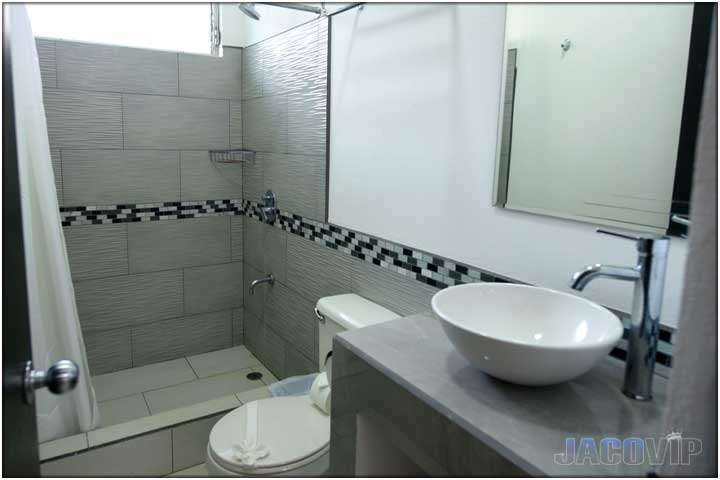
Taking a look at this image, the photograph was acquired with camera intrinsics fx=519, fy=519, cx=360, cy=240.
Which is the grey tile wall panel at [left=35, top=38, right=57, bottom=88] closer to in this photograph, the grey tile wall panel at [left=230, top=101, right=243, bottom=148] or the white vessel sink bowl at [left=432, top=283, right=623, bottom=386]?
the grey tile wall panel at [left=230, top=101, right=243, bottom=148]

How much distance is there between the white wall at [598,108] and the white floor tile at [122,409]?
82.8 inches

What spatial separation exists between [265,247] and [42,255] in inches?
44.4

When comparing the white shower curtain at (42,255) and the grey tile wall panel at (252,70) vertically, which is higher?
the grey tile wall panel at (252,70)

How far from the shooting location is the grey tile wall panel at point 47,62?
101 inches

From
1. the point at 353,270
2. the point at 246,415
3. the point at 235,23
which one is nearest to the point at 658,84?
the point at 353,270

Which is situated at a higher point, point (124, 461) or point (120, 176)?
point (120, 176)

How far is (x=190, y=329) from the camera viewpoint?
3195 millimetres

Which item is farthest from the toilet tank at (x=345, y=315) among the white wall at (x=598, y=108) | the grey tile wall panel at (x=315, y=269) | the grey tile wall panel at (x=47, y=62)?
the grey tile wall panel at (x=47, y=62)

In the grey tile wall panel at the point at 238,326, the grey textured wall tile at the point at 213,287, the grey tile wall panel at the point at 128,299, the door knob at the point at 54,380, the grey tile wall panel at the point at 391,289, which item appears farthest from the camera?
the grey tile wall panel at the point at 238,326

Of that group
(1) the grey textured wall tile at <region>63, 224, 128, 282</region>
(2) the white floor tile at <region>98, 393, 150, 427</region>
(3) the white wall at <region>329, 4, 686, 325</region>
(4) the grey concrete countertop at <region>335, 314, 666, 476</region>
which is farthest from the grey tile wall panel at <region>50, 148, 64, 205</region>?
(4) the grey concrete countertop at <region>335, 314, 666, 476</region>

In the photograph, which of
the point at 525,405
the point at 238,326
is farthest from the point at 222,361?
the point at 525,405

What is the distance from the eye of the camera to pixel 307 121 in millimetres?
2430

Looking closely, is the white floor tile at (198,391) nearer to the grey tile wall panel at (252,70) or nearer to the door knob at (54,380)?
the grey tile wall panel at (252,70)

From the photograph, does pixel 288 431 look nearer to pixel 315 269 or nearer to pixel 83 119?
pixel 315 269
